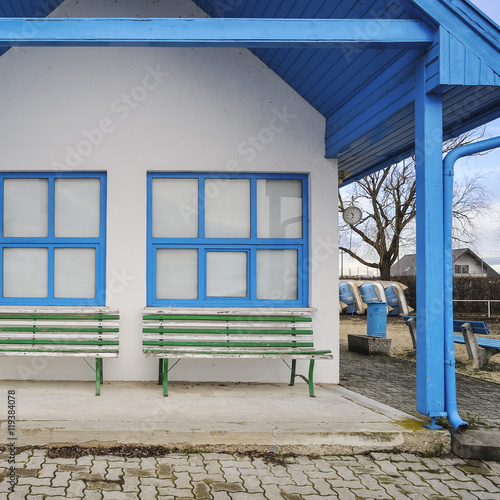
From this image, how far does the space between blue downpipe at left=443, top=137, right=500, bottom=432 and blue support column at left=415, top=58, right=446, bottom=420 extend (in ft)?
0.16

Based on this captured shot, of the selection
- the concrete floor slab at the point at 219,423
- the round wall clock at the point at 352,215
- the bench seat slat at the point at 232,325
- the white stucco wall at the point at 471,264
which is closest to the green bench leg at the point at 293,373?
the bench seat slat at the point at 232,325

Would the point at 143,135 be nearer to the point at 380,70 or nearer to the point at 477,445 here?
the point at 380,70

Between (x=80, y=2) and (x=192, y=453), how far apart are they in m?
5.61

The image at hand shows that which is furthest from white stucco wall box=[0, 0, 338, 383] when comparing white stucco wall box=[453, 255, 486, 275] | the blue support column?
white stucco wall box=[453, 255, 486, 275]

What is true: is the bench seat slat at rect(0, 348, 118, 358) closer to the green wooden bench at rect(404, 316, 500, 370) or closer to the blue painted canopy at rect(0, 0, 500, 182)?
the blue painted canopy at rect(0, 0, 500, 182)

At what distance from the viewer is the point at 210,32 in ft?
14.9

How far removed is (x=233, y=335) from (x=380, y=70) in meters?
3.26

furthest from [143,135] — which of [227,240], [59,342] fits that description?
[59,342]

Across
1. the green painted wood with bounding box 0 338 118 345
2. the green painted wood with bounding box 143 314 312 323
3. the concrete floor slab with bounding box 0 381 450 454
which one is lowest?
the concrete floor slab with bounding box 0 381 450 454

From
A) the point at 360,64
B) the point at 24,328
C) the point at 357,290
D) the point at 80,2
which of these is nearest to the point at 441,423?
the point at 360,64

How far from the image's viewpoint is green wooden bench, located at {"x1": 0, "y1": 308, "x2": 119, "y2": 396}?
5.79 m

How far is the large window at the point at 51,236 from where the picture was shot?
21.6 feet

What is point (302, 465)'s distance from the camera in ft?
13.4

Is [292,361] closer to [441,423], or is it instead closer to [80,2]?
[441,423]
